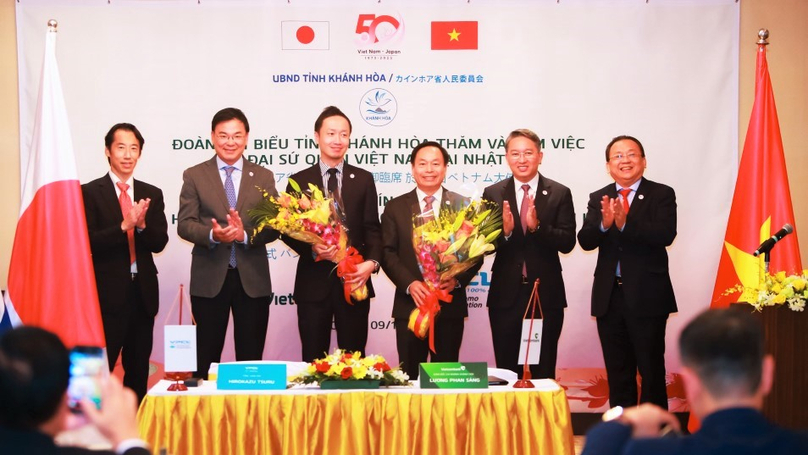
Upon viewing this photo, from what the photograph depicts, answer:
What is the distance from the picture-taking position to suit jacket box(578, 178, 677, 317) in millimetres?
5574

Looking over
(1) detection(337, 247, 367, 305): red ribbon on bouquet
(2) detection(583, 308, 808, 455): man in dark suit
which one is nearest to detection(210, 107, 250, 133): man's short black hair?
(1) detection(337, 247, 367, 305): red ribbon on bouquet

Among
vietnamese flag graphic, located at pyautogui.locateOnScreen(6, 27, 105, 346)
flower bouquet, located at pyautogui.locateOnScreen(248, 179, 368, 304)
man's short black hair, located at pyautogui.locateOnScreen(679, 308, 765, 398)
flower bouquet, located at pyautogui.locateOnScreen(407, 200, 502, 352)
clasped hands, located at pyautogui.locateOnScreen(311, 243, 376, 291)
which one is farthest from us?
clasped hands, located at pyautogui.locateOnScreen(311, 243, 376, 291)

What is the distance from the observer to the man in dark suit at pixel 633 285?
5578mm

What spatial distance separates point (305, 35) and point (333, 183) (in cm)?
120

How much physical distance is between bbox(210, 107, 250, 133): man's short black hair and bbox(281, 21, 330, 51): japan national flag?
691 mm

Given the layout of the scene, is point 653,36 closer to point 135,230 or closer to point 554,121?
point 554,121

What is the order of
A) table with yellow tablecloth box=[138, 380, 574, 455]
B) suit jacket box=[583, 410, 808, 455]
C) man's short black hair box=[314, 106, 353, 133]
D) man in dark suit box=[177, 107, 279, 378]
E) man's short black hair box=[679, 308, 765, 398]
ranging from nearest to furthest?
suit jacket box=[583, 410, 808, 455] → man's short black hair box=[679, 308, 765, 398] → table with yellow tablecloth box=[138, 380, 574, 455] → man in dark suit box=[177, 107, 279, 378] → man's short black hair box=[314, 106, 353, 133]

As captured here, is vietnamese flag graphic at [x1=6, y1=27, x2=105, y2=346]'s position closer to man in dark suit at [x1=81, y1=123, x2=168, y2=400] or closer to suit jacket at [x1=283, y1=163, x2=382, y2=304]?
man in dark suit at [x1=81, y1=123, x2=168, y2=400]

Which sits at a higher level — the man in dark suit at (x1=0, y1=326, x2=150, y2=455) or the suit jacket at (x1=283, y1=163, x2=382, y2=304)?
the suit jacket at (x1=283, y1=163, x2=382, y2=304)

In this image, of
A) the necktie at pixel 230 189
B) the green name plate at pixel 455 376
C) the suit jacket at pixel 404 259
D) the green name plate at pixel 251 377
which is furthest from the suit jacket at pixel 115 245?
the green name plate at pixel 455 376

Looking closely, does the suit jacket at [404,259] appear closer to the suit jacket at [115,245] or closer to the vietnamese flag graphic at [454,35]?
the vietnamese flag graphic at [454,35]

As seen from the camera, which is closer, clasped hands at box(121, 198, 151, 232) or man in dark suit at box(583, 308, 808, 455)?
man in dark suit at box(583, 308, 808, 455)

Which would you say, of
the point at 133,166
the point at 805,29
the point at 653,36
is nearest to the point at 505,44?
the point at 653,36

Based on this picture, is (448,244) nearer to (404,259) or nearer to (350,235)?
(404,259)
